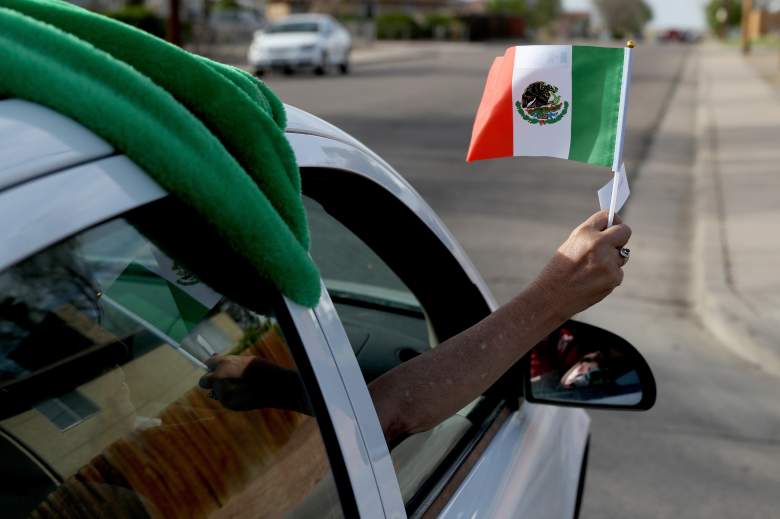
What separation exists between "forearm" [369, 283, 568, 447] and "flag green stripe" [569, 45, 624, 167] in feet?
0.99

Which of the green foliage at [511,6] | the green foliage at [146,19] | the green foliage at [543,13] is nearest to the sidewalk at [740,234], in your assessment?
the green foliage at [146,19]

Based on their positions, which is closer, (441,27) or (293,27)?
(293,27)

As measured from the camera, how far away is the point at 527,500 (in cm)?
196

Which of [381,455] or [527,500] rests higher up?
[381,455]

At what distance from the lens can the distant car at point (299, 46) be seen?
88.4 ft

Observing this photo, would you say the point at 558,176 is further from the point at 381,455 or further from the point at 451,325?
the point at 381,455

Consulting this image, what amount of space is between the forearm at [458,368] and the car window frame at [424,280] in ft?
0.65

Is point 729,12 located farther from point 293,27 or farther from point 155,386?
point 155,386

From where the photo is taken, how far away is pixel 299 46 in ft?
89.0

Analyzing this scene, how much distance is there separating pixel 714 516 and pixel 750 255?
4368 mm

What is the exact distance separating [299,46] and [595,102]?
2616 centimetres

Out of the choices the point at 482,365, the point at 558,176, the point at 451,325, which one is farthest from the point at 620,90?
the point at 558,176

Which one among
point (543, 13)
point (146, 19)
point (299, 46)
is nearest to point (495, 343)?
point (299, 46)

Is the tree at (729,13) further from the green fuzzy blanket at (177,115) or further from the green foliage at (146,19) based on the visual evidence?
the green fuzzy blanket at (177,115)
